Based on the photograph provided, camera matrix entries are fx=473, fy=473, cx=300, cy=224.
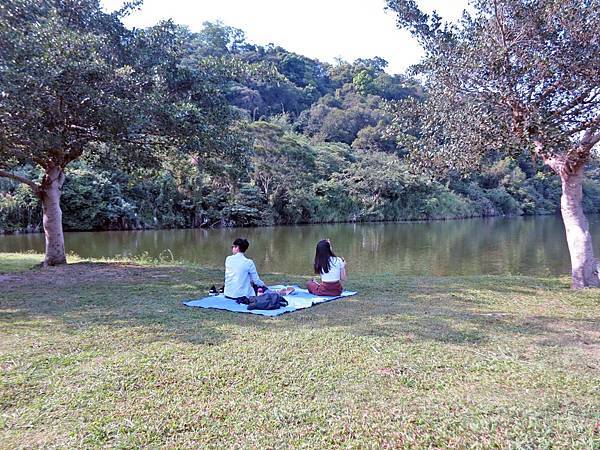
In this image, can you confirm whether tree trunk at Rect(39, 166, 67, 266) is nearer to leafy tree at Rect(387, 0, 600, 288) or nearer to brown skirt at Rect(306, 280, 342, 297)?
brown skirt at Rect(306, 280, 342, 297)

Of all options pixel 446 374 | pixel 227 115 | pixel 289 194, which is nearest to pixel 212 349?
pixel 446 374

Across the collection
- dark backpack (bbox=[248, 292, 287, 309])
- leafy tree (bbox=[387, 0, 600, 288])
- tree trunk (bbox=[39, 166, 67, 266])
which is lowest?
dark backpack (bbox=[248, 292, 287, 309])

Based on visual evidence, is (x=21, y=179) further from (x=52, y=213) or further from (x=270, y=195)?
(x=270, y=195)

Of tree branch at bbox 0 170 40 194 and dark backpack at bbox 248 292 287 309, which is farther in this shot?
tree branch at bbox 0 170 40 194

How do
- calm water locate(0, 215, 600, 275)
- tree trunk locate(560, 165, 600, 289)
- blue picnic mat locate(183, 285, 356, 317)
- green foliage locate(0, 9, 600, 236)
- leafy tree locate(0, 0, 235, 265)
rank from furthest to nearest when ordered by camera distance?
1. calm water locate(0, 215, 600, 275)
2. tree trunk locate(560, 165, 600, 289)
3. green foliage locate(0, 9, 600, 236)
4. leafy tree locate(0, 0, 235, 265)
5. blue picnic mat locate(183, 285, 356, 317)

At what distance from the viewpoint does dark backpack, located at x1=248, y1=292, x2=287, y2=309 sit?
5.39m

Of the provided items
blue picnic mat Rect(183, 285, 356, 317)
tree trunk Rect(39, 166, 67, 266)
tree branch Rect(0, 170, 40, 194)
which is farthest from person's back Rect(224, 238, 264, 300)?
tree branch Rect(0, 170, 40, 194)

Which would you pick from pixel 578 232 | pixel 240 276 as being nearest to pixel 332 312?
pixel 240 276

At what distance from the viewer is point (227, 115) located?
29.2 ft

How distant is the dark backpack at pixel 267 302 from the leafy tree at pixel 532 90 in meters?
3.93

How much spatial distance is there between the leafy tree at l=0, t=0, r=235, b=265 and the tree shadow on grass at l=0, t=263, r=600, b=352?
230 cm

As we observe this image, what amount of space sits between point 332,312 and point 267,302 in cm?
75

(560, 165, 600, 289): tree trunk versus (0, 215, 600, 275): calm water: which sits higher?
(560, 165, 600, 289): tree trunk

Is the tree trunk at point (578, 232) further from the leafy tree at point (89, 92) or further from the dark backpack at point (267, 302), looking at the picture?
the leafy tree at point (89, 92)
